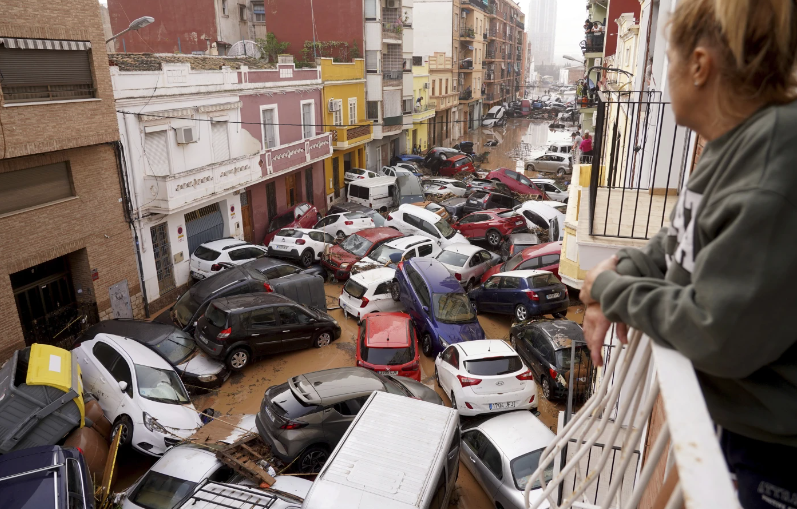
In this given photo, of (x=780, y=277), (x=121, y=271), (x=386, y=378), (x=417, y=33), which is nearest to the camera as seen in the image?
(x=780, y=277)

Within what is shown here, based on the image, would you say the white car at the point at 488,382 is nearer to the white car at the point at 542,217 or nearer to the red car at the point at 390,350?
the red car at the point at 390,350

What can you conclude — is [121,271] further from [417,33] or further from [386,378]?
[417,33]

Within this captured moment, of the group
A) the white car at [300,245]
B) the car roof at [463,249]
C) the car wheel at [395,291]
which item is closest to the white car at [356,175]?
the white car at [300,245]

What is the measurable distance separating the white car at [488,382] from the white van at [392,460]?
2.67m

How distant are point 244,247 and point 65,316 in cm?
524

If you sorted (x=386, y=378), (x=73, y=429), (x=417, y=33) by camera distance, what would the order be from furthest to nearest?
(x=417, y=33), (x=386, y=378), (x=73, y=429)

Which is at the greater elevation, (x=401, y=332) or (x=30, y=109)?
(x=30, y=109)

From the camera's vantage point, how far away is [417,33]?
5100cm

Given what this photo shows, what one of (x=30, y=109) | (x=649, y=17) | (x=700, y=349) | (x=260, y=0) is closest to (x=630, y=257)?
(x=700, y=349)

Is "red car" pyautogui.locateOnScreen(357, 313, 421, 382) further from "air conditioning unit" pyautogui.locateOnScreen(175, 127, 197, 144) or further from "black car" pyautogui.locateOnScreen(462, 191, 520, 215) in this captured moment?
"black car" pyautogui.locateOnScreen(462, 191, 520, 215)

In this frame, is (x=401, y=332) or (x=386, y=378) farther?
(x=401, y=332)

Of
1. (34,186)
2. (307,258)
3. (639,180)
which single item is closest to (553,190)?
(307,258)

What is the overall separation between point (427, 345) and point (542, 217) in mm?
10013

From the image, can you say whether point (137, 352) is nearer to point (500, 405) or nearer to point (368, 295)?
point (368, 295)
